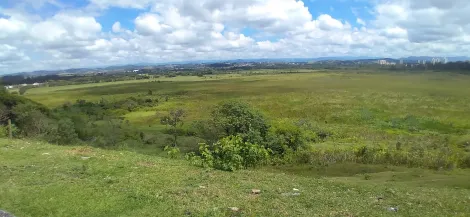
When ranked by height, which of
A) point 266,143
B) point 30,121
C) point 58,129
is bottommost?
point 266,143

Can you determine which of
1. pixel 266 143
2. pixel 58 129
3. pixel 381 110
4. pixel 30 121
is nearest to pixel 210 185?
pixel 266 143

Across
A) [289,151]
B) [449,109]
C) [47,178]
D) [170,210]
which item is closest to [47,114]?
[289,151]

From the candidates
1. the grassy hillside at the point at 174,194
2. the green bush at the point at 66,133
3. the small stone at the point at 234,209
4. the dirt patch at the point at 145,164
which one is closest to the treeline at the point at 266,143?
the green bush at the point at 66,133

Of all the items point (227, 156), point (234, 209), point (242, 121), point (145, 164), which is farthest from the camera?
point (242, 121)

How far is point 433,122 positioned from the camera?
210ft

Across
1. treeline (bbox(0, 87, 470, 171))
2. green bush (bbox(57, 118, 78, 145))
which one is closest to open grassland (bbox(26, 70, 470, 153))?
treeline (bbox(0, 87, 470, 171))

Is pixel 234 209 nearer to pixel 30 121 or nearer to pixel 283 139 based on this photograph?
pixel 283 139

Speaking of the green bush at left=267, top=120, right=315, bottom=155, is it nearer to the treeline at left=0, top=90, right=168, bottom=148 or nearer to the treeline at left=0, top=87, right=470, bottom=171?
the treeline at left=0, top=87, right=470, bottom=171

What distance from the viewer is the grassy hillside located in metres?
10.4

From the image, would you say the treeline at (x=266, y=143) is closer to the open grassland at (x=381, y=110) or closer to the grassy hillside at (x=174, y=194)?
the grassy hillside at (x=174, y=194)

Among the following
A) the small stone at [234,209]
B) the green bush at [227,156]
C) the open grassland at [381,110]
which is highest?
the small stone at [234,209]

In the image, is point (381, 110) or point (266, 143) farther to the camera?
point (381, 110)

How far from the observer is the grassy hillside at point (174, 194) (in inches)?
411

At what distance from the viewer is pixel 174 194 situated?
11812 millimetres
